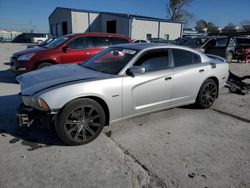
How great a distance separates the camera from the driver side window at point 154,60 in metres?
3.81

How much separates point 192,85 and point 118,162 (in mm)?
2438

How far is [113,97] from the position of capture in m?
3.39

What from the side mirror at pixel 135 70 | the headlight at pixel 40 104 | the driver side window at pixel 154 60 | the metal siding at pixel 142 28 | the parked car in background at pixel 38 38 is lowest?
the headlight at pixel 40 104

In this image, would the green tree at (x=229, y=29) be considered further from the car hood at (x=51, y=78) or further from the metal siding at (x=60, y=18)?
the car hood at (x=51, y=78)

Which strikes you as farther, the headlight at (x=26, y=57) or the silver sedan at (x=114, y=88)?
the headlight at (x=26, y=57)

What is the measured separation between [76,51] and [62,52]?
481mm

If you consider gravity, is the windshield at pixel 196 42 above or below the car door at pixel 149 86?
above

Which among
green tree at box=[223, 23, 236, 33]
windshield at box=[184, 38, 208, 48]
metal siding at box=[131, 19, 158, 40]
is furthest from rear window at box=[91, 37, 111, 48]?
green tree at box=[223, 23, 236, 33]

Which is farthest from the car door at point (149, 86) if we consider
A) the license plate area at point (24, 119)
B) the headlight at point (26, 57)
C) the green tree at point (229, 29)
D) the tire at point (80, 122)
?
the green tree at point (229, 29)

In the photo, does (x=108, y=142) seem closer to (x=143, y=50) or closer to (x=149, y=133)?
(x=149, y=133)

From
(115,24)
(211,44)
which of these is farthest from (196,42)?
(115,24)

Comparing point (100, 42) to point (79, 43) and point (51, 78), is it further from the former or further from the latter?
point (51, 78)

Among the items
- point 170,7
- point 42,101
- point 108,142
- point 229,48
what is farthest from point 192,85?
point 170,7

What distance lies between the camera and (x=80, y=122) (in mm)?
3229
